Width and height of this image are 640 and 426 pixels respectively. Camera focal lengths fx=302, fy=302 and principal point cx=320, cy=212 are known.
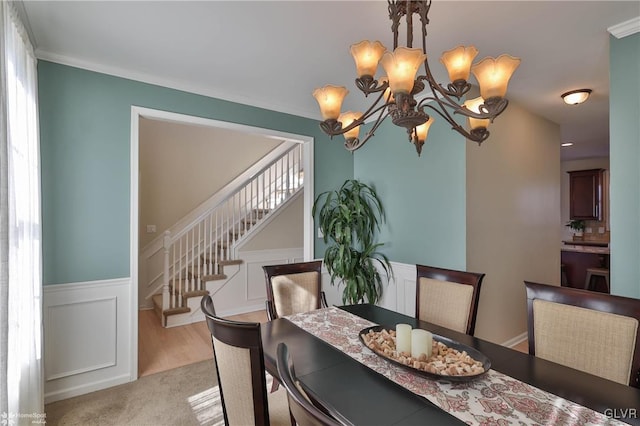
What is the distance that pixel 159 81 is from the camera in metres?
2.73

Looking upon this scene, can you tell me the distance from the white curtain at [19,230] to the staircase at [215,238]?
75.2 inches

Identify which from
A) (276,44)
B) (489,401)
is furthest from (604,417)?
(276,44)

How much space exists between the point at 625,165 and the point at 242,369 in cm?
255

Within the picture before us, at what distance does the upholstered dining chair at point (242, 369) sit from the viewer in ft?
3.33

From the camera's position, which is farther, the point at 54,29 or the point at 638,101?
the point at 54,29

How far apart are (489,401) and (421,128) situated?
149 centimetres

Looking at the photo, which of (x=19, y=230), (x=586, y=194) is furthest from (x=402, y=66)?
(x=586, y=194)

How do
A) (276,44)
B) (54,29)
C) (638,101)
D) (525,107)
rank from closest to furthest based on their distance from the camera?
(638,101)
(54,29)
(276,44)
(525,107)

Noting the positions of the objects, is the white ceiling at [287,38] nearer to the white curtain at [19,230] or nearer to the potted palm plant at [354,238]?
the white curtain at [19,230]

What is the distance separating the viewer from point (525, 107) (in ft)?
11.1

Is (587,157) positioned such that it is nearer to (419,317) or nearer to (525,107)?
(525,107)

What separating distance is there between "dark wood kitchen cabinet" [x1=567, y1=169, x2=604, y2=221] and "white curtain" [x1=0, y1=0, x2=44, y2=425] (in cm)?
834

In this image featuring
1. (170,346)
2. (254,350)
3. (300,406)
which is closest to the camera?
(300,406)

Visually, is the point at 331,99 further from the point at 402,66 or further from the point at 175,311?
the point at 175,311
